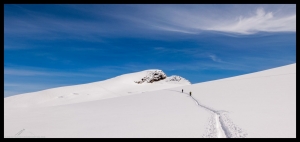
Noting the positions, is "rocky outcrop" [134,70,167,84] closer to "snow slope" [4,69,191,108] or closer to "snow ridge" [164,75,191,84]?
"snow slope" [4,69,191,108]

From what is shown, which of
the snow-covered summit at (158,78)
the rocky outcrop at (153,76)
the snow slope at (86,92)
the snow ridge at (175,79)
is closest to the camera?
the snow slope at (86,92)

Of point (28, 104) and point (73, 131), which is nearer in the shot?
point (73, 131)

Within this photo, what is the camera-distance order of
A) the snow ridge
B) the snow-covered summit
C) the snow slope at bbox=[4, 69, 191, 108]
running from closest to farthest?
the snow slope at bbox=[4, 69, 191, 108] < the snow-covered summit < the snow ridge

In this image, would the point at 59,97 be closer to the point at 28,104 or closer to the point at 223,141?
the point at 28,104

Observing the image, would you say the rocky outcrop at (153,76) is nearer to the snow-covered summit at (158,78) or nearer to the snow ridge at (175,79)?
the snow-covered summit at (158,78)

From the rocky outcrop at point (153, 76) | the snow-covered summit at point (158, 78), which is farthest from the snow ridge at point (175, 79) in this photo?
the rocky outcrop at point (153, 76)

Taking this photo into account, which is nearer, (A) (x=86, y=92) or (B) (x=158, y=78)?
(A) (x=86, y=92)

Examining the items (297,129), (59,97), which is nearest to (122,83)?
(59,97)

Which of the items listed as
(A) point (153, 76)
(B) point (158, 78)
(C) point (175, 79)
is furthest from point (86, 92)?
(C) point (175, 79)

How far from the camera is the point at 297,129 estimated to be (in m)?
10.6

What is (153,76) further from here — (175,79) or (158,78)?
(175,79)

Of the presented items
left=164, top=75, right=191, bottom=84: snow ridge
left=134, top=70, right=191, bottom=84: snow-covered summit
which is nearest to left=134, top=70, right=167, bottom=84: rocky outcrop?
left=134, top=70, right=191, bottom=84: snow-covered summit

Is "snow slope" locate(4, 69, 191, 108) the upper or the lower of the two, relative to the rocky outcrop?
lower
